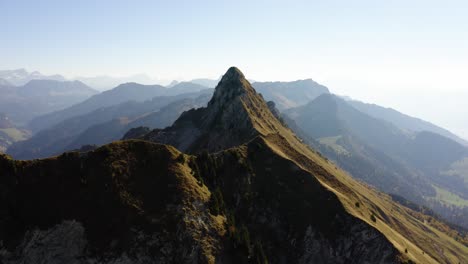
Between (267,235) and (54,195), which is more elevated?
(54,195)

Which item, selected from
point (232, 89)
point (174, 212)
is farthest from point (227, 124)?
point (174, 212)

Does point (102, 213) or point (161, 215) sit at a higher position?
point (102, 213)

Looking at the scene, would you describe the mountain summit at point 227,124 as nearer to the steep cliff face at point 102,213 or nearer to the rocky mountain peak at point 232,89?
the rocky mountain peak at point 232,89

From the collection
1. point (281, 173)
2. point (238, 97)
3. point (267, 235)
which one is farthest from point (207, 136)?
point (267, 235)

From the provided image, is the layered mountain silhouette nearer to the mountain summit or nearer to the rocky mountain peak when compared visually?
the mountain summit

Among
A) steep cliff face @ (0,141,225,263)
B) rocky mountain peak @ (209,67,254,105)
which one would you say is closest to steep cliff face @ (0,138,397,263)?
steep cliff face @ (0,141,225,263)

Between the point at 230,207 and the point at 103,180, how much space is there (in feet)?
115

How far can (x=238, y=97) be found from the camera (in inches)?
6531

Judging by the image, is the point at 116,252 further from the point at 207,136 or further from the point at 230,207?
the point at 207,136

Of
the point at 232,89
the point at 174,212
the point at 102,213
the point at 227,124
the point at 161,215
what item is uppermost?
the point at 232,89

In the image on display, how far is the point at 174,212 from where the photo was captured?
71875 mm

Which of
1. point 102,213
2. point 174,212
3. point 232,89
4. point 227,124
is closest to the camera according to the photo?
point 102,213

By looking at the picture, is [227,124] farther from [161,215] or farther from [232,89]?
[161,215]

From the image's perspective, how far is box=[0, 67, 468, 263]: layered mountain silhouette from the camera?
66.2 metres
